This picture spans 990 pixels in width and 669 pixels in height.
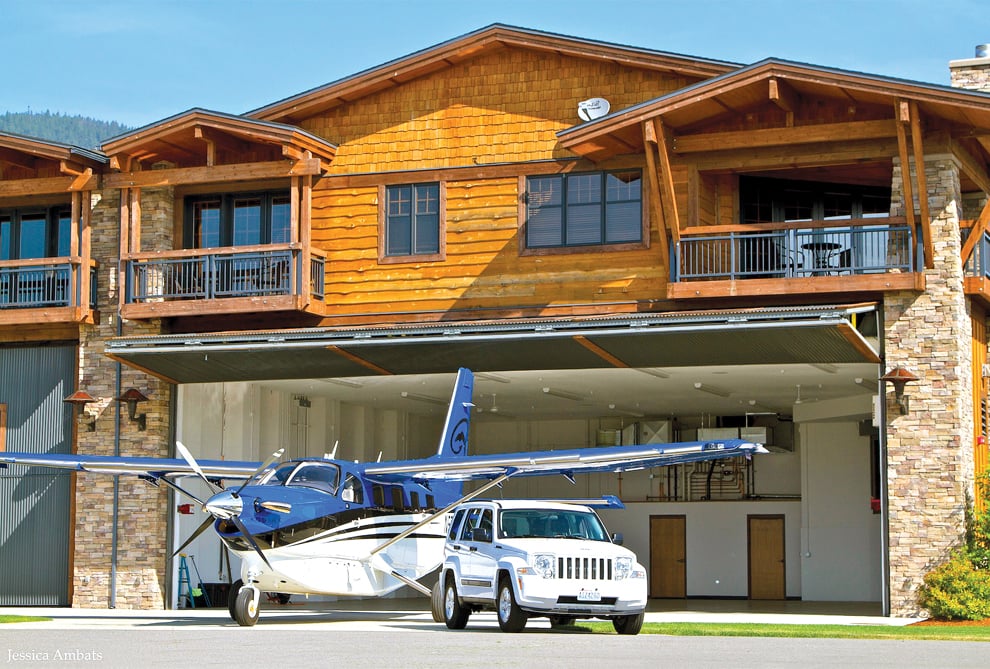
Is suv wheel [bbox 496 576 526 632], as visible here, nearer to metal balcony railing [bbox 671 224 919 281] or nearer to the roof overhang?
the roof overhang

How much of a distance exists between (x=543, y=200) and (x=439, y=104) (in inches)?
108

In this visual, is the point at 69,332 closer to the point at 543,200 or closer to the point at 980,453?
the point at 543,200

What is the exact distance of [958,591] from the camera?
20938 millimetres

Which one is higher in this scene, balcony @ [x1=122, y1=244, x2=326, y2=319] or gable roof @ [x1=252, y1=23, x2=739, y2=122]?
gable roof @ [x1=252, y1=23, x2=739, y2=122]

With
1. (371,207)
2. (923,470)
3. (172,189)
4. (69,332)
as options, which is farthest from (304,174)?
(923,470)

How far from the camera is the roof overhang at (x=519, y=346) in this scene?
69.3 ft

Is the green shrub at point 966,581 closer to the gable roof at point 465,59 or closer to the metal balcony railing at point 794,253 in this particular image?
the metal balcony railing at point 794,253

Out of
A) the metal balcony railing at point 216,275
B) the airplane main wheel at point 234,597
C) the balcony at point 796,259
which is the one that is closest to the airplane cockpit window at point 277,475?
the airplane main wheel at point 234,597

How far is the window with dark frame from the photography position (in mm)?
25109

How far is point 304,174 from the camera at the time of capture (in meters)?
25.0

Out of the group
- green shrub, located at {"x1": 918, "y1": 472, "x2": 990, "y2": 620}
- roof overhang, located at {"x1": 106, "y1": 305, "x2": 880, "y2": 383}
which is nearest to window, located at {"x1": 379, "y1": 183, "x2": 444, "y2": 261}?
roof overhang, located at {"x1": 106, "y1": 305, "x2": 880, "y2": 383}

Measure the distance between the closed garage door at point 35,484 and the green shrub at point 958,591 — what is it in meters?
15.0

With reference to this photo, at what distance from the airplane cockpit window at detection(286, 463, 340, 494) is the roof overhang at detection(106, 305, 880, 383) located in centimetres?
334

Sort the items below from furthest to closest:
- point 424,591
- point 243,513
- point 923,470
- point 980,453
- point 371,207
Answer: point 371,207
point 980,453
point 923,470
point 424,591
point 243,513
